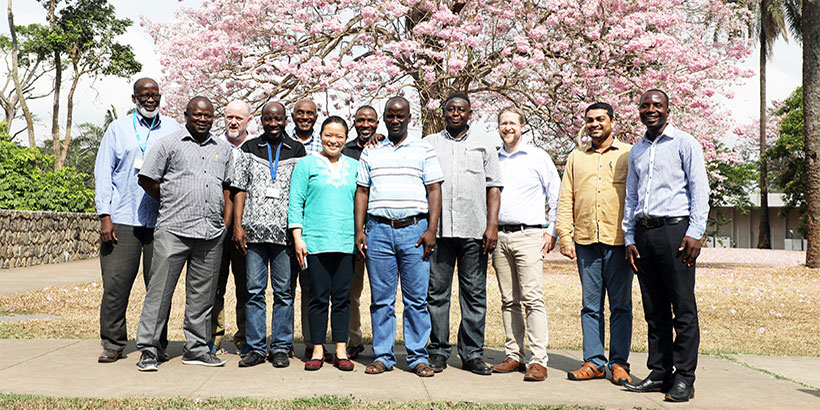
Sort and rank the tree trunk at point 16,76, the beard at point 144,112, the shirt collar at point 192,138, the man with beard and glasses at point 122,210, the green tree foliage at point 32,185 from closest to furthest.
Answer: the shirt collar at point 192,138
the man with beard and glasses at point 122,210
the beard at point 144,112
the green tree foliage at point 32,185
the tree trunk at point 16,76

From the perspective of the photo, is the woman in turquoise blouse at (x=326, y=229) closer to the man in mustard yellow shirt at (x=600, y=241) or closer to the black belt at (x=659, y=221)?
the man in mustard yellow shirt at (x=600, y=241)

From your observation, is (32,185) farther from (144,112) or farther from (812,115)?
(812,115)

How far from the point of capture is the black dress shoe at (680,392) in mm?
4586

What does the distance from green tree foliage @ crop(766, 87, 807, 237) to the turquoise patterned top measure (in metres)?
36.7

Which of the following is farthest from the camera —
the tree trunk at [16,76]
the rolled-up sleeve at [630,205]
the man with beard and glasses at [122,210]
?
the tree trunk at [16,76]

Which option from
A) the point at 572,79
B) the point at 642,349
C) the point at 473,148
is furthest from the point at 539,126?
the point at 473,148

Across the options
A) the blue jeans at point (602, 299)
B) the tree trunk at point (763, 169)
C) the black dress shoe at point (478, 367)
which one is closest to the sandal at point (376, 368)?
the black dress shoe at point (478, 367)

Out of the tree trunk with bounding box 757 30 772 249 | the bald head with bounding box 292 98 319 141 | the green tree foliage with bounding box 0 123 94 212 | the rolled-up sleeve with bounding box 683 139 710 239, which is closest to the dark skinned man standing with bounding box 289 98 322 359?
the bald head with bounding box 292 98 319 141

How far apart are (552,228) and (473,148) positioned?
0.92 metres

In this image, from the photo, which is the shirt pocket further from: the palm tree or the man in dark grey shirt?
the palm tree

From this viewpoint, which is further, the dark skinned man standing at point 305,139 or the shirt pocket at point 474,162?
the dark skinned man standing at point 305,139

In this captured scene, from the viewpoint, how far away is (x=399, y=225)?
5.14m

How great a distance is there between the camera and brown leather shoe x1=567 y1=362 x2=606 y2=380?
202 inches

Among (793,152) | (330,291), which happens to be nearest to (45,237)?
(330,291)
